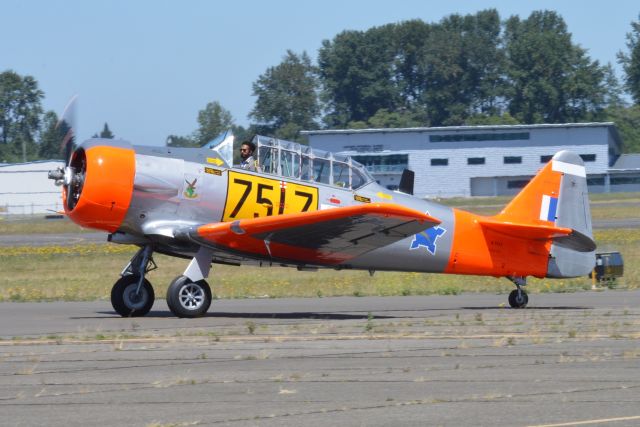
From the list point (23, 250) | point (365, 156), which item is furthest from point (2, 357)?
point (365, 156)

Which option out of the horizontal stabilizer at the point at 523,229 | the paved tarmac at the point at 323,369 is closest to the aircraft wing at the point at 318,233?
the paved tarmac at the point at 323,369

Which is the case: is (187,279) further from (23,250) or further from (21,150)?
(21,150)

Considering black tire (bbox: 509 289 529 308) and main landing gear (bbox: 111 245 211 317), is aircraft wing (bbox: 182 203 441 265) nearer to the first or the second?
main landing gear (bbox: 111 245 211 317)

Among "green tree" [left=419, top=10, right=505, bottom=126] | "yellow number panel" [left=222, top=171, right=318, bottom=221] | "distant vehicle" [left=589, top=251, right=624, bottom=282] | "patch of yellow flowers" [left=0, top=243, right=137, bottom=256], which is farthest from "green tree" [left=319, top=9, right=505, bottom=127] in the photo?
"yellow number panel" [left=222, top=171, right=318, bottom=221]

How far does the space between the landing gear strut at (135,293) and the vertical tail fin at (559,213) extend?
5820mm

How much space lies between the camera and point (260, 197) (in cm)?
1476

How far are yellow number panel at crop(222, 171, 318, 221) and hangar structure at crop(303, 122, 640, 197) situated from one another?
220 feet

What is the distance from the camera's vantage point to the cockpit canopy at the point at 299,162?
1495 cm

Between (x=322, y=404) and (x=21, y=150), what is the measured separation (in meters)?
97.6

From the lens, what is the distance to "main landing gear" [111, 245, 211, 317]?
1396cm

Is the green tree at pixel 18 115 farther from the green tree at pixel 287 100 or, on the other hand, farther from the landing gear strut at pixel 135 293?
the landing gear strut at pixel 135 293

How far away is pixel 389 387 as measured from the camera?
8.45 metres

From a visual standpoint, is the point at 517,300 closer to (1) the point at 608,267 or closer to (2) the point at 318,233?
(2) the point at 318,233

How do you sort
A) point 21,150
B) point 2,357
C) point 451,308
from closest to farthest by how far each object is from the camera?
point 2,357 → point 451,308 → point 21,150
